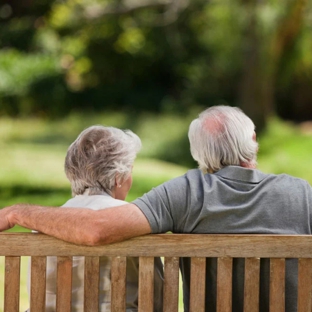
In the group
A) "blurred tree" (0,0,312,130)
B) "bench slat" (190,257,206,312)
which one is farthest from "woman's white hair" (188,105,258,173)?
"blurred tree" (0,0,312,130)

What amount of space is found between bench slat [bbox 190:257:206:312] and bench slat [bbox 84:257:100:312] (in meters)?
0.32

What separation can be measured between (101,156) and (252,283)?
676mm

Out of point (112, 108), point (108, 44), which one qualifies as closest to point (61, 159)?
point (112, 108)

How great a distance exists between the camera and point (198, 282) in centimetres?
265

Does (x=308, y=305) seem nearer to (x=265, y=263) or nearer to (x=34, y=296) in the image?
(x=265, y=263)

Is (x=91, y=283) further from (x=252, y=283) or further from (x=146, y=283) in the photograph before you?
(x=252, y=283)

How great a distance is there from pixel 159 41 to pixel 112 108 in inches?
108

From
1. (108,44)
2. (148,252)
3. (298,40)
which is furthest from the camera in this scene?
(108,44)

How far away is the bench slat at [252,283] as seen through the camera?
8.65 ft

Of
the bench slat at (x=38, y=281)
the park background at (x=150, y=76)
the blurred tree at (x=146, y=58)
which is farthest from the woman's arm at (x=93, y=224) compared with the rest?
the blurred tree at (x=146, y=58)

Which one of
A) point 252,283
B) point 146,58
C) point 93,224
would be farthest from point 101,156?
point 146,58

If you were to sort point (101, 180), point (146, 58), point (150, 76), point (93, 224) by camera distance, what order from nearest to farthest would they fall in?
point (93, 224)
point (101, 180)
point (146, 58)
point (150, 76)

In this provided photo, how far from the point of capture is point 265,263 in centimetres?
271

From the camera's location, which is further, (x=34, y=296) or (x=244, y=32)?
(x=244, y=32)
